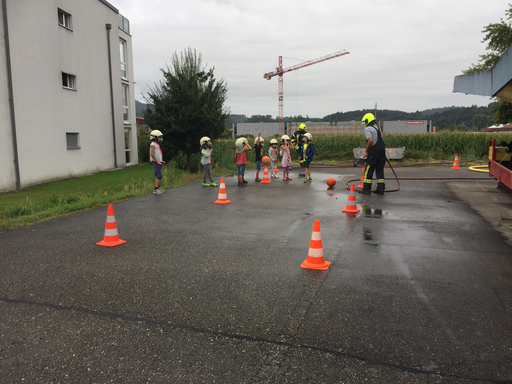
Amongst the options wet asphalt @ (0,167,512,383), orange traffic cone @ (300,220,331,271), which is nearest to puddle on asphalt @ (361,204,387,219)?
wet asphalt @ (0,167,512,383)

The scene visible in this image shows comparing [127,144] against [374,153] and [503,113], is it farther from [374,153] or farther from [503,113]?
[503,113]

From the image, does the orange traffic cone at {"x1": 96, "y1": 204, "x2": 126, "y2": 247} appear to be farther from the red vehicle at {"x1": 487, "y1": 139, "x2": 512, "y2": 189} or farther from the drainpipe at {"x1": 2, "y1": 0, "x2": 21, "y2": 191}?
the drainpipe at {"x1": 2, "y1": 0, "x2": 21, "y2": 191}

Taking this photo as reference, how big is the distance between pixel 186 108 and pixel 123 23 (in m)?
10.2

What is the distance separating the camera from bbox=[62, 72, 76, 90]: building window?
18.9 meters

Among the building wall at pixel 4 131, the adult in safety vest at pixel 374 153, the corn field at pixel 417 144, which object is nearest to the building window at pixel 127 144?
the corn field at pixel 417 144

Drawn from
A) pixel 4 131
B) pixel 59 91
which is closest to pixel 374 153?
pixel 4 131

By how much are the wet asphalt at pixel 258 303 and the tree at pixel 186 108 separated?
13.2m

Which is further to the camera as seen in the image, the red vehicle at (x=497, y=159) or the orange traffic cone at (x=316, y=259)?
the red vehicle at (x=497, y=159)

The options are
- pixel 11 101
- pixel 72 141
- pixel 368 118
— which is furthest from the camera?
pixel 72 141

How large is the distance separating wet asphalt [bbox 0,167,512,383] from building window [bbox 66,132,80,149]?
12588mm

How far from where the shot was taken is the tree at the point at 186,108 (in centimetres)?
2039

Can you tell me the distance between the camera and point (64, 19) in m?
19.0

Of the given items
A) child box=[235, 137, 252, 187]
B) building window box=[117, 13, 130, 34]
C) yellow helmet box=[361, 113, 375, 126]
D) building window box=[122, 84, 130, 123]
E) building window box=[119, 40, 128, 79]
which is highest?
building window box=[117, 13, 130, 34]

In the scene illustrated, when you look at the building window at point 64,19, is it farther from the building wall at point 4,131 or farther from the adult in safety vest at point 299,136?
the adult in safety vest at point 299,136
